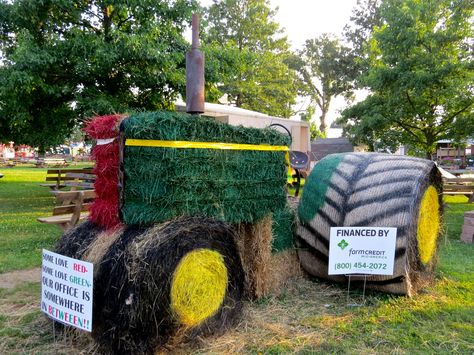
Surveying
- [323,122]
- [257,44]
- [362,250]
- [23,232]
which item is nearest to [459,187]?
[362,250]

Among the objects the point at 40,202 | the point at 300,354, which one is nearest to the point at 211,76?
the point at 40,202

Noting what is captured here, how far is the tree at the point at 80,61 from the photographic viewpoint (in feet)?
31.4

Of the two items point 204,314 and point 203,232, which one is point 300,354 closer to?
point 204,314

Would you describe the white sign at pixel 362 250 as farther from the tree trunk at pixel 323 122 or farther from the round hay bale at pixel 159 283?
the tree trunk at pixel 323 122

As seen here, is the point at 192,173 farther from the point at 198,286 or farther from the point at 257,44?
the point at 257,44

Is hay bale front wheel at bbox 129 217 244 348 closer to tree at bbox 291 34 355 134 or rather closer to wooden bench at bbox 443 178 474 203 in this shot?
wooden bench at bbox 443 178 474 203

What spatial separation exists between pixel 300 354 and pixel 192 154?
1.71m

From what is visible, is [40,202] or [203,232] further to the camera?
[40,202]

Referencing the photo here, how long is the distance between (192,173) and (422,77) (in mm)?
13881

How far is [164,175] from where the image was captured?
3.11 m

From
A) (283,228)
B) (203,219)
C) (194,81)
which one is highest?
(194,81)

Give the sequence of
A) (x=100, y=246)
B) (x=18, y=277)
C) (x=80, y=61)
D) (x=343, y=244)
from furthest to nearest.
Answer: (x=80, y=61)
(x=18, y=277)
(x=343, y=244)
(x=100, y=246)

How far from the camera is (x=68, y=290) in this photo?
118 inches

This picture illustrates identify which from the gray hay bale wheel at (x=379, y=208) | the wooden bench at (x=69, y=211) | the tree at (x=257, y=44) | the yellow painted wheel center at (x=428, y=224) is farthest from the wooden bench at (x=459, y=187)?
the tree at (x=257, y=44)
